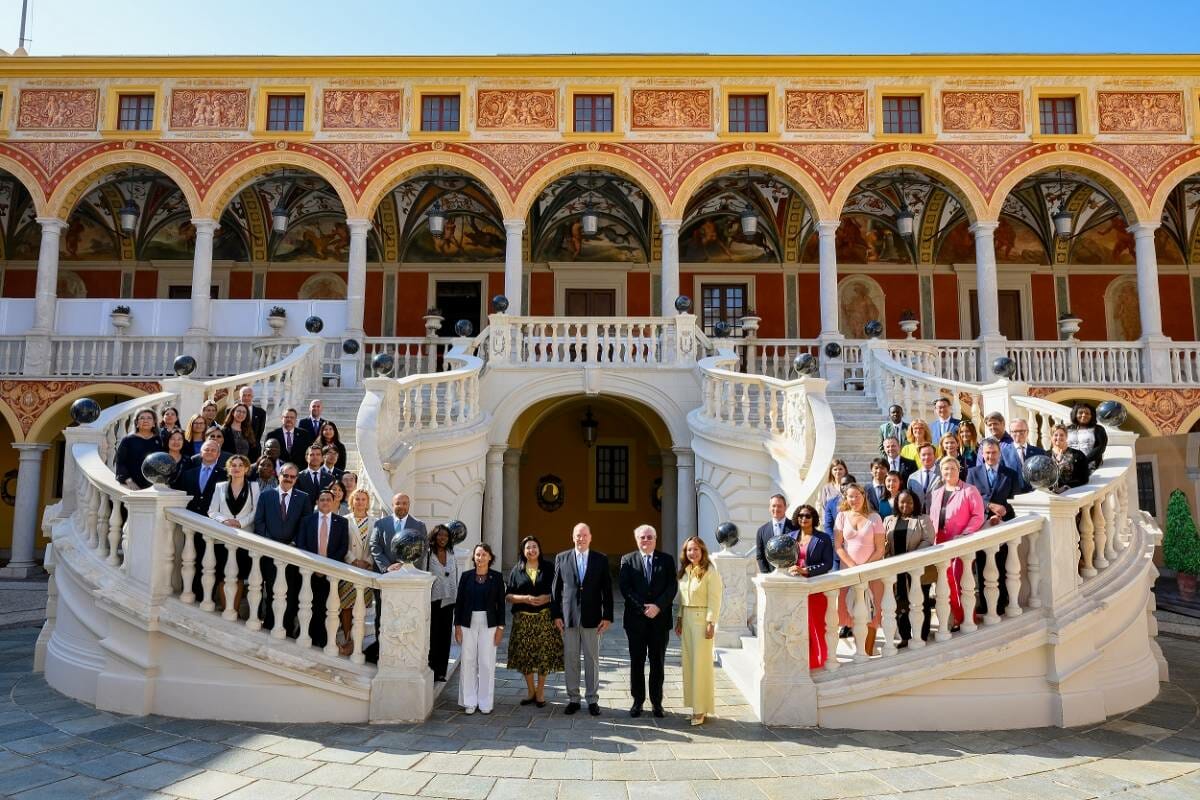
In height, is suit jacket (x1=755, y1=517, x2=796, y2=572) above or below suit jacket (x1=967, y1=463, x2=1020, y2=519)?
below

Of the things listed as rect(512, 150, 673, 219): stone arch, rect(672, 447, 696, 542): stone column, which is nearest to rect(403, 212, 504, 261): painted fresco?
rect(512, 150, 673, 219): stone arch

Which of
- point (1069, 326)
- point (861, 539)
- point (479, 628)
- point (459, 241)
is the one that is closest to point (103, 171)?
point (459, 241)

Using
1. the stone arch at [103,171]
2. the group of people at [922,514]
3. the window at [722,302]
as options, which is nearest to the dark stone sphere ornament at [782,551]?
the group of people at [922,514]

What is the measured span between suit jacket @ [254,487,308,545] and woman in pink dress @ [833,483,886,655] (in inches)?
163

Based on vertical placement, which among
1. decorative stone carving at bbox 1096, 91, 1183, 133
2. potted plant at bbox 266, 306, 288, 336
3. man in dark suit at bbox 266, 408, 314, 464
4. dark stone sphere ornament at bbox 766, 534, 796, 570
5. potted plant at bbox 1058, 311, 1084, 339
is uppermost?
decorative stone carving at bbox 1096, 91, 1183, 133

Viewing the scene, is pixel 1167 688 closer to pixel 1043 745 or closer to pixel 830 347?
pixel 1043 745

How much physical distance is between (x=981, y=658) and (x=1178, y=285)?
17.5 metres

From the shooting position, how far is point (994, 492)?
20.6 ft

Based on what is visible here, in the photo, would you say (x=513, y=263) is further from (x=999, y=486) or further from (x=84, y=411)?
(x=999, y=486)

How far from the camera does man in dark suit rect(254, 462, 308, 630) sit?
588 cm

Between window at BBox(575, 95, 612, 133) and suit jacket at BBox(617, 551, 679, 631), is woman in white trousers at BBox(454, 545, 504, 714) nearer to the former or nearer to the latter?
suit jacket at BBox(617, 551, 679, 631)

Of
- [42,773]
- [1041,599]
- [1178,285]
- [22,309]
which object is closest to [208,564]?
[42,773]

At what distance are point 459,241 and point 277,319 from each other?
5.87 m

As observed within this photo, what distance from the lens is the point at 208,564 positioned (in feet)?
18.9
